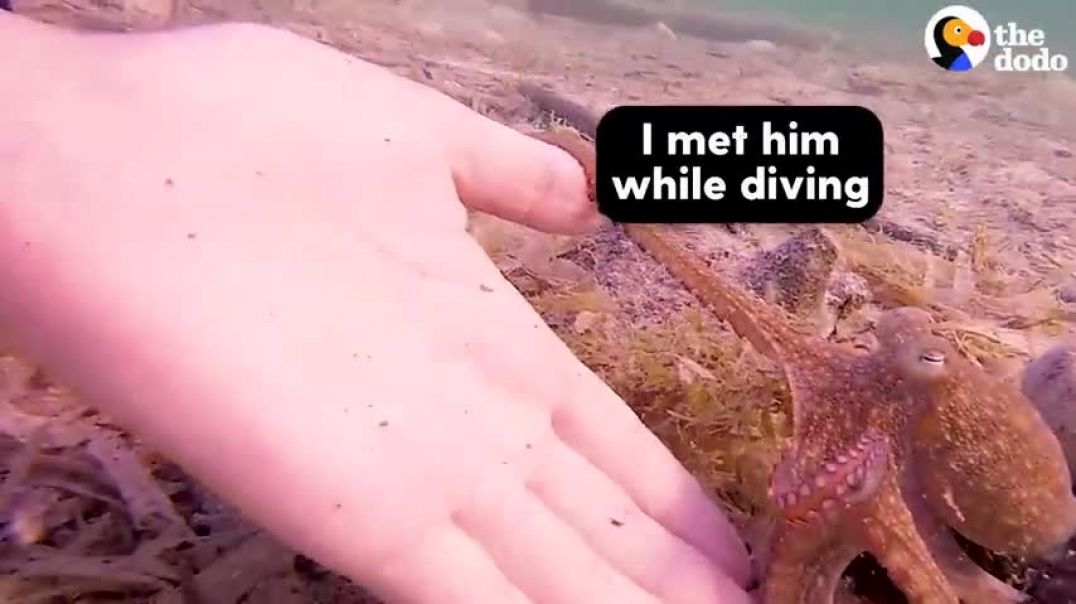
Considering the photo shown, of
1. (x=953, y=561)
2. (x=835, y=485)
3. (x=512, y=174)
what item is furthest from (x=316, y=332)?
(x=953, y=561)

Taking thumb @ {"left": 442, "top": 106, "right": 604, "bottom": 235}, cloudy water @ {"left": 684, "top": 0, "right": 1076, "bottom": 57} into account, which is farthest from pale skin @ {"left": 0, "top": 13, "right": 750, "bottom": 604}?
cloudy water @ {"left": 684, "top": 0, "right": 1076, "bottom": 57}

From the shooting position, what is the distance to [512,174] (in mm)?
866

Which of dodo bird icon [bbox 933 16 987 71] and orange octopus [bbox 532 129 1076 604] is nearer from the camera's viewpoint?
orange octopus [bbox 532 129 1076 604]

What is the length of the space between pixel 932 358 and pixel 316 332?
0.44 metres

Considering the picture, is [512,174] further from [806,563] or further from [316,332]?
Result: [806,563]

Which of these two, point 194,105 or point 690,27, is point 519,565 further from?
point 690,27

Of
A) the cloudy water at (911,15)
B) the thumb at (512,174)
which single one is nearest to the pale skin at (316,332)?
the thumb at (512,174)

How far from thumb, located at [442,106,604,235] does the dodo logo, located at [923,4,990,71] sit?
33cm

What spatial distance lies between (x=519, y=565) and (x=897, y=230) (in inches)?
20.9

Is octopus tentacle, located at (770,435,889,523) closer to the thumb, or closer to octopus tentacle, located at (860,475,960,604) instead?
octopus tentacle, located at (860,475,960,604)

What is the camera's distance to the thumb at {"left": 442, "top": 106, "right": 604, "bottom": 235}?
0.86 metres

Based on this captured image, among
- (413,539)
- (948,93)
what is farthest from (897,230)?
(413,539)

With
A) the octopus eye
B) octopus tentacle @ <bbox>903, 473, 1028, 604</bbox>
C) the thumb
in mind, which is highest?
the thumb

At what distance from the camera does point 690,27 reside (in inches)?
45.1
